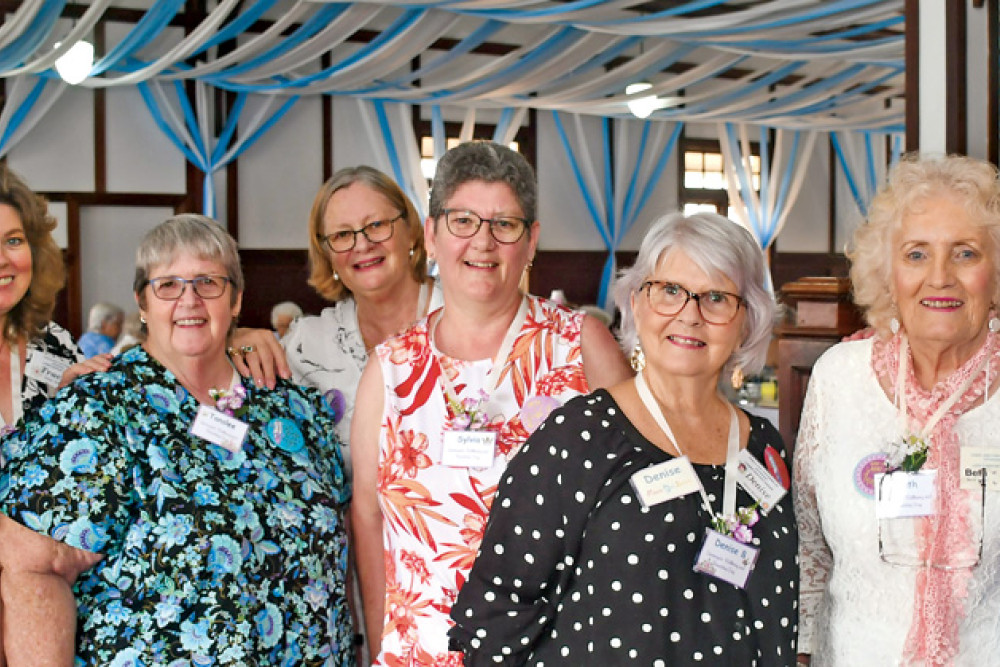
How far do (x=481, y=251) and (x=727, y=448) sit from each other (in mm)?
679

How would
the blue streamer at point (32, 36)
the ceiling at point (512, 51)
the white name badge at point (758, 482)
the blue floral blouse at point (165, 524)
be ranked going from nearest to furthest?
the white name badge at point (758, 482)
the blue floral blouse at point (165, 524)
the blue streamer at point (32, 36)
the ceiling at point (512, 51)

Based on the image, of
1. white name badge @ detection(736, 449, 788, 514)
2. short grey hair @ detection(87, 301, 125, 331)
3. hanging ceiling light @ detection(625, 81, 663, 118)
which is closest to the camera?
white name badge @ detection(736, 449, 788, 514)

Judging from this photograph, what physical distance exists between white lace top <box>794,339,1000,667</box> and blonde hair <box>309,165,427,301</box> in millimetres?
1252

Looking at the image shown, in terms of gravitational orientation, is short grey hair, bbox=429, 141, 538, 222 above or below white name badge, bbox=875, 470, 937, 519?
above

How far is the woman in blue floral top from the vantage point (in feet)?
6.99

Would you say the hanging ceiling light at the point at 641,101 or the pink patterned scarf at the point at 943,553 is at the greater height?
the hanging ceiling light at the point at 641,101

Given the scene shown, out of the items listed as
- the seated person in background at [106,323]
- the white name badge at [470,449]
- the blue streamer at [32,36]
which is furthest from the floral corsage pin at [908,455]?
the seated person in background at [106,323]

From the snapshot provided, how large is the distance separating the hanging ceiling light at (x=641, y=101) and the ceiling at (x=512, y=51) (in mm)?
102

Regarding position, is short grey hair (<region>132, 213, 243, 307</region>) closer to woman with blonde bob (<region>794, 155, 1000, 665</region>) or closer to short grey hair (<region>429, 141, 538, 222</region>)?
short grey hair (<region>429, 141, 538, 222</region>)

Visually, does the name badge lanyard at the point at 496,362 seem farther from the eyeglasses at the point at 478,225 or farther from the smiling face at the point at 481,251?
the eyeglasses at the point at 478,225

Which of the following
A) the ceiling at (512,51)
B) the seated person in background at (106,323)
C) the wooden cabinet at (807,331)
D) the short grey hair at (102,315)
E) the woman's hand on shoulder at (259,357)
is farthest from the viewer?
the short grey hair at (102,315)

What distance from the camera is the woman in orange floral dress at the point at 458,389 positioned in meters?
2.22

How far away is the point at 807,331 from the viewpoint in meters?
3.19

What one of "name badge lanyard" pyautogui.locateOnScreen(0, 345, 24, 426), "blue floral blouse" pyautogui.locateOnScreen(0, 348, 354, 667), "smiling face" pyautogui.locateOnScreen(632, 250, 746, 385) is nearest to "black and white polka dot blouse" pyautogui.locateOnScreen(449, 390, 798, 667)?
"smiling face" pyautogui.locateOnScreen(632, 250, 746, 385)
